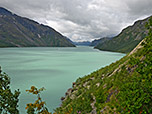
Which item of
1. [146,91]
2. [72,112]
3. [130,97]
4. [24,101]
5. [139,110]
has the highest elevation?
[146,91]

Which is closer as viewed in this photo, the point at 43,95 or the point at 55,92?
the point at 43,95

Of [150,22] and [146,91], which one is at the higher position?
[150,22]

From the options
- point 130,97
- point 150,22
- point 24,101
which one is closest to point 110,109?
point 130,97

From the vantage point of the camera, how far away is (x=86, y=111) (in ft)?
36.1

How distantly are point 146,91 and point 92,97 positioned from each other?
24.9ft

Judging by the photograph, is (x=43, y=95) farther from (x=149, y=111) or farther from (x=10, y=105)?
(x=149, y=111)

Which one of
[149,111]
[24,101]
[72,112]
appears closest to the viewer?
Answer: [149,111]

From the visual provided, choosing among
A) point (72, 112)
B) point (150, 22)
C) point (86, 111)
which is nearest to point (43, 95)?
point (72, 112)

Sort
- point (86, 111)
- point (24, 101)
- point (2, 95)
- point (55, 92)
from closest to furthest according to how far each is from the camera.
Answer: point (2, 95) → point (86, 111) → point (24, 101) → point (55, 92)

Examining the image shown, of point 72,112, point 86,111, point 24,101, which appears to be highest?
point 86,111

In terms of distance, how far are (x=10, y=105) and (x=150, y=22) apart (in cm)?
1047

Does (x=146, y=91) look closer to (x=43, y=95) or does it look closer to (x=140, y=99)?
(x=140, y=99)

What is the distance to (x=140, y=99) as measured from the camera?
6133 mm

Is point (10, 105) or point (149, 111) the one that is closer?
point (149, 111)
